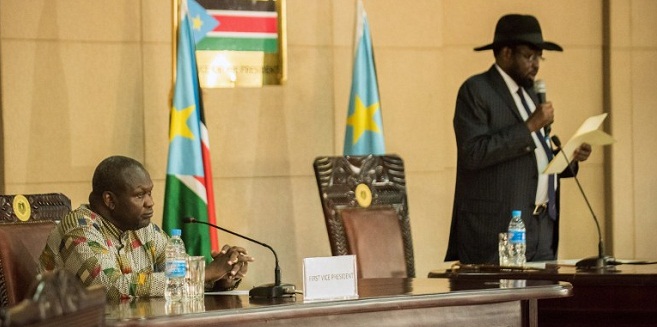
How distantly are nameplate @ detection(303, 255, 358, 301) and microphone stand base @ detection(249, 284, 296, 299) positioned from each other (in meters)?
0.14

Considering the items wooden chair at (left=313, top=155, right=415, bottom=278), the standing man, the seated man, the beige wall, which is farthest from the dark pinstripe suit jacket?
the seated man

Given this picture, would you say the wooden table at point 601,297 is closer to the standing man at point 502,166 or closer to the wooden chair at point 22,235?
the standing man at point 502,166

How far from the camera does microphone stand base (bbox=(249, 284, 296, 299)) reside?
3.58m

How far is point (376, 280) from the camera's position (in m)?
4.22

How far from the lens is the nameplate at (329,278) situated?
11.3 ft

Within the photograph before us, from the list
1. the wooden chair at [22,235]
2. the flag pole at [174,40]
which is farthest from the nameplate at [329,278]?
the flag pole at [174,40]

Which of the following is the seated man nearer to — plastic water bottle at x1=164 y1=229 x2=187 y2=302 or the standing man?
plastic water bottle at x1=164 y1=229 x2=187 y2=302

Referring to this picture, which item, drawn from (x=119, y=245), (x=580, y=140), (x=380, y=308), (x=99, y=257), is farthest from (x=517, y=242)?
(x=99, y=257)

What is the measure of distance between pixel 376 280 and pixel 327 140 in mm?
2651

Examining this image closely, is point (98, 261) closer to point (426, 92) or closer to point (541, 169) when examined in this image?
point (541, 169)

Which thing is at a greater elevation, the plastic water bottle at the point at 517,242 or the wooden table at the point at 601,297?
the plastic water bottle at the point at 517,242

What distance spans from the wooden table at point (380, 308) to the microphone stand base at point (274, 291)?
31 millimetres

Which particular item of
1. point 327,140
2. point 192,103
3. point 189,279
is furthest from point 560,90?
point 189,279

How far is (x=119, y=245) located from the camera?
3869 millimetres
